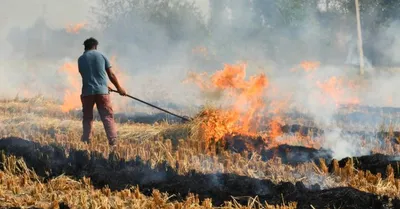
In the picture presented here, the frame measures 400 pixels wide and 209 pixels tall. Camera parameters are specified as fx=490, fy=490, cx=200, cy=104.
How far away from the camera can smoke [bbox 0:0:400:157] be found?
21.0m

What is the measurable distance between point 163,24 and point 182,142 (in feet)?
66.6

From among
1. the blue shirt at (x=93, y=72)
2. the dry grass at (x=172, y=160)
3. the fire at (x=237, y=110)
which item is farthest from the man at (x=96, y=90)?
the fire at (x=237, y=110)

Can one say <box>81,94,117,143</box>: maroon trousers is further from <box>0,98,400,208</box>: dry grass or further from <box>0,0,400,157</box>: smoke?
<box>0,0,400,157</box>: smoke

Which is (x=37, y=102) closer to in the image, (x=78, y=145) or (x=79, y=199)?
(x=78, y=145)

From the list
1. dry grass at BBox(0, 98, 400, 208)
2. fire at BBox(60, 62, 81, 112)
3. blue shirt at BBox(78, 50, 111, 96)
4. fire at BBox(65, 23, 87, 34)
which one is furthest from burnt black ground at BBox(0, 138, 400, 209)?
fire at BBox(65, 23, 87, 34)

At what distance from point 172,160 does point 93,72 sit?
8.45ft

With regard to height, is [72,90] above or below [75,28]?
below

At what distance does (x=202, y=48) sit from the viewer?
2752cm

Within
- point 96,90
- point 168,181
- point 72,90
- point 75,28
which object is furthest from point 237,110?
point 75,28

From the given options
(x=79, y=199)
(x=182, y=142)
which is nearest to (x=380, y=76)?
(x=182, y=142)

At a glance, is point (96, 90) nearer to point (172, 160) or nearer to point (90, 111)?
point (90, 111)

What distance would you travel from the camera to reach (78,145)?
7.99 m

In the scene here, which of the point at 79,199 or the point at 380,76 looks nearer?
the point at 79,199

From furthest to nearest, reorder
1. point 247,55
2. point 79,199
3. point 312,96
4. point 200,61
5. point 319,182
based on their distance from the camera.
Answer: point 247,55
point 200,61
point 312,96
point 319,182
point 79,199
